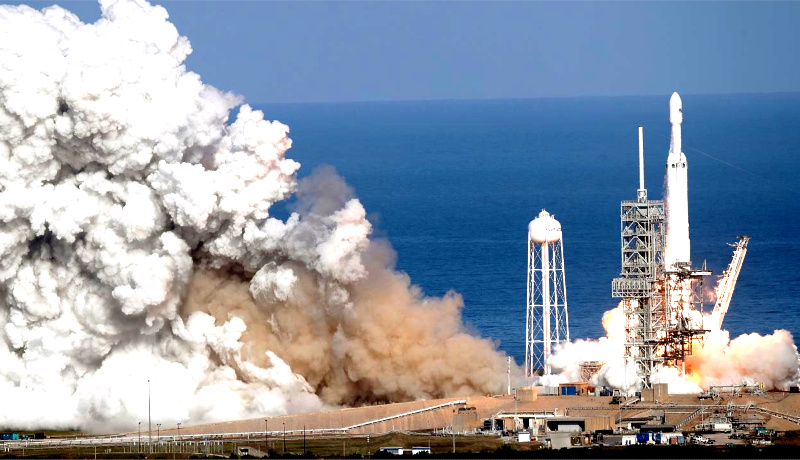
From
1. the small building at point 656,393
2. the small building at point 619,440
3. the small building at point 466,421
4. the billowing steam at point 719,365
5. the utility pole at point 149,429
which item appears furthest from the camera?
the billowing steam at point 719,365

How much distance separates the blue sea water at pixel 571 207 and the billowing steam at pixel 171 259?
4.40 meters

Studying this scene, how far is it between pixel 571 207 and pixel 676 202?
57393mm

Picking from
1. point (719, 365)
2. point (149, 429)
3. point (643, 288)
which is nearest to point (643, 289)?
point (643, 288)

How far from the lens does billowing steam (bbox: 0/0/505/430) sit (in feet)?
211

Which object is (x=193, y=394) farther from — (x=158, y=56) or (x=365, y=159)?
(x=365, y=159)

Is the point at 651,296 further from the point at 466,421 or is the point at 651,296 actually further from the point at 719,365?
the point at 466,421

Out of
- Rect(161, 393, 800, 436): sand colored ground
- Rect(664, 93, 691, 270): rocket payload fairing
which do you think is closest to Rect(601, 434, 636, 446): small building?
Rect(161, 393, 800, 436): sand colored ground

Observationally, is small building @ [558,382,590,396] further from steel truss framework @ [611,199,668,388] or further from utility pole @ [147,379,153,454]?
utility pole @ [147,379,153,454]

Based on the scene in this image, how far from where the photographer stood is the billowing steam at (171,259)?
64.3 metres

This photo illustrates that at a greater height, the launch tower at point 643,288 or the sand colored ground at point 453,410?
the launch tower at point 643,288

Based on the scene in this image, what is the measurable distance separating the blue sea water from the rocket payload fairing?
368 inches

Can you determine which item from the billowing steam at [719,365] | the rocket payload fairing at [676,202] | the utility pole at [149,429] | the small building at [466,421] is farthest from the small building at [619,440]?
the utility pole at [149,429]

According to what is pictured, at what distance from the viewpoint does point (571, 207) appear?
401 feet

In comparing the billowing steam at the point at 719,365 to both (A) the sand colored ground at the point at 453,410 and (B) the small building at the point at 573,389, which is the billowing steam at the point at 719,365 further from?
(A) the sand colored ground at the point at 453,410
